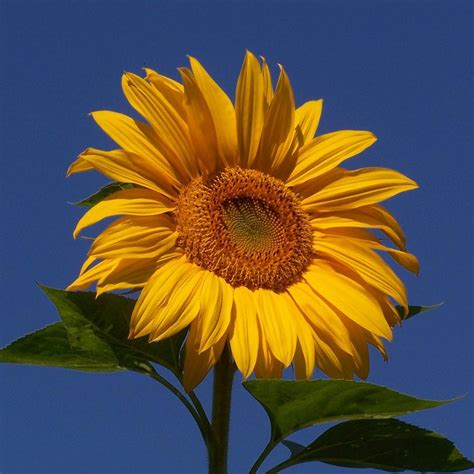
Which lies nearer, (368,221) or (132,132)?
(132,132)

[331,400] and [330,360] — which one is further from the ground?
[330,360]

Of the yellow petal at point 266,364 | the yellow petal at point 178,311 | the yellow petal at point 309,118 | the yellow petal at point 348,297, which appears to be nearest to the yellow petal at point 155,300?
the yellow petal at point 178,311

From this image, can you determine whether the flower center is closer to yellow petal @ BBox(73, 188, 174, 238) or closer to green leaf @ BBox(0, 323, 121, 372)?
yellow petal @ BBox(73, 188, 174, 238)

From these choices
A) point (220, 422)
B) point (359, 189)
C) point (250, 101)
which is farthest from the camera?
point (359, 189)

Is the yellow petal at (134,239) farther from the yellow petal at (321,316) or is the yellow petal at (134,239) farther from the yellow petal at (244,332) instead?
the yellow petal at (321,316)

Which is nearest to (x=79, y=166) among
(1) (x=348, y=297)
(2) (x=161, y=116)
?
(2) (x=161, y=116)

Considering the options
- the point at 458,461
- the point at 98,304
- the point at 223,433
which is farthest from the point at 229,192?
the point at 458,461

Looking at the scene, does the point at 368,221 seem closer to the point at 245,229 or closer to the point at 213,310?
the point at 245,229
